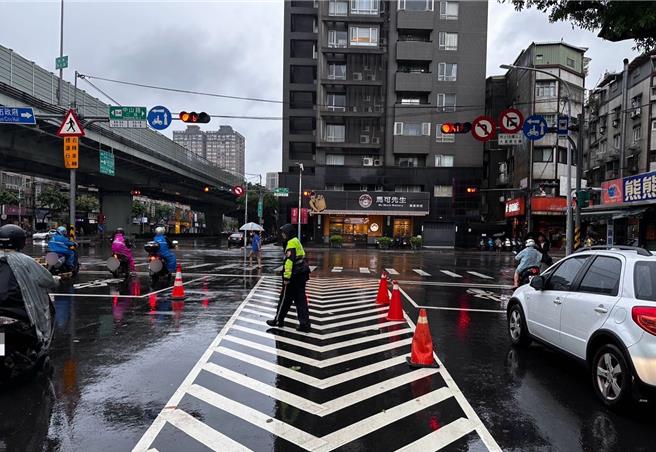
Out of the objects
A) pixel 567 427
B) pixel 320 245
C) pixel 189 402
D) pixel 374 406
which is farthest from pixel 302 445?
pixel 320 245

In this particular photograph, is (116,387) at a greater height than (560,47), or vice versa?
(560,47)

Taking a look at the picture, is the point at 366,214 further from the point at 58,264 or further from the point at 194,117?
the point at 58,264

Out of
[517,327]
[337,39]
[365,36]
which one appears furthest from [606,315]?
[337,39]

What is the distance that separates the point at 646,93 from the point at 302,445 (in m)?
43.5

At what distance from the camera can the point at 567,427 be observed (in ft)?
14.2

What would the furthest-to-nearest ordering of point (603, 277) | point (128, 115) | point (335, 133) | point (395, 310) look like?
point (335, 133), point (128, 115), point (395, 310), point (603, 277)

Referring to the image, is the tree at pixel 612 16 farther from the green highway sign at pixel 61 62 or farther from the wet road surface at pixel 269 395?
the green highway sign at pixel 61 62

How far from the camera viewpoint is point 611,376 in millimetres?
4730

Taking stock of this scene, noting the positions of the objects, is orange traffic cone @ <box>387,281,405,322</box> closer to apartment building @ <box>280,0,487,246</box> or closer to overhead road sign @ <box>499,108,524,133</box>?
overhead road sign @ <box>499,108,524,133</box>

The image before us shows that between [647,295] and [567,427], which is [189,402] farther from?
[647,295]

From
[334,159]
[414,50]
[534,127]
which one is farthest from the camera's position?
[334,159]

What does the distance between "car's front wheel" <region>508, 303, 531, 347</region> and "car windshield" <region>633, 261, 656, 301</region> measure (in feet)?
8.03

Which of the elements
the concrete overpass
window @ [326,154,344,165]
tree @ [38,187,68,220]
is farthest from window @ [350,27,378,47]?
tree @ [38,187,68,220]

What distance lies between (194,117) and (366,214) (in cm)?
2943
